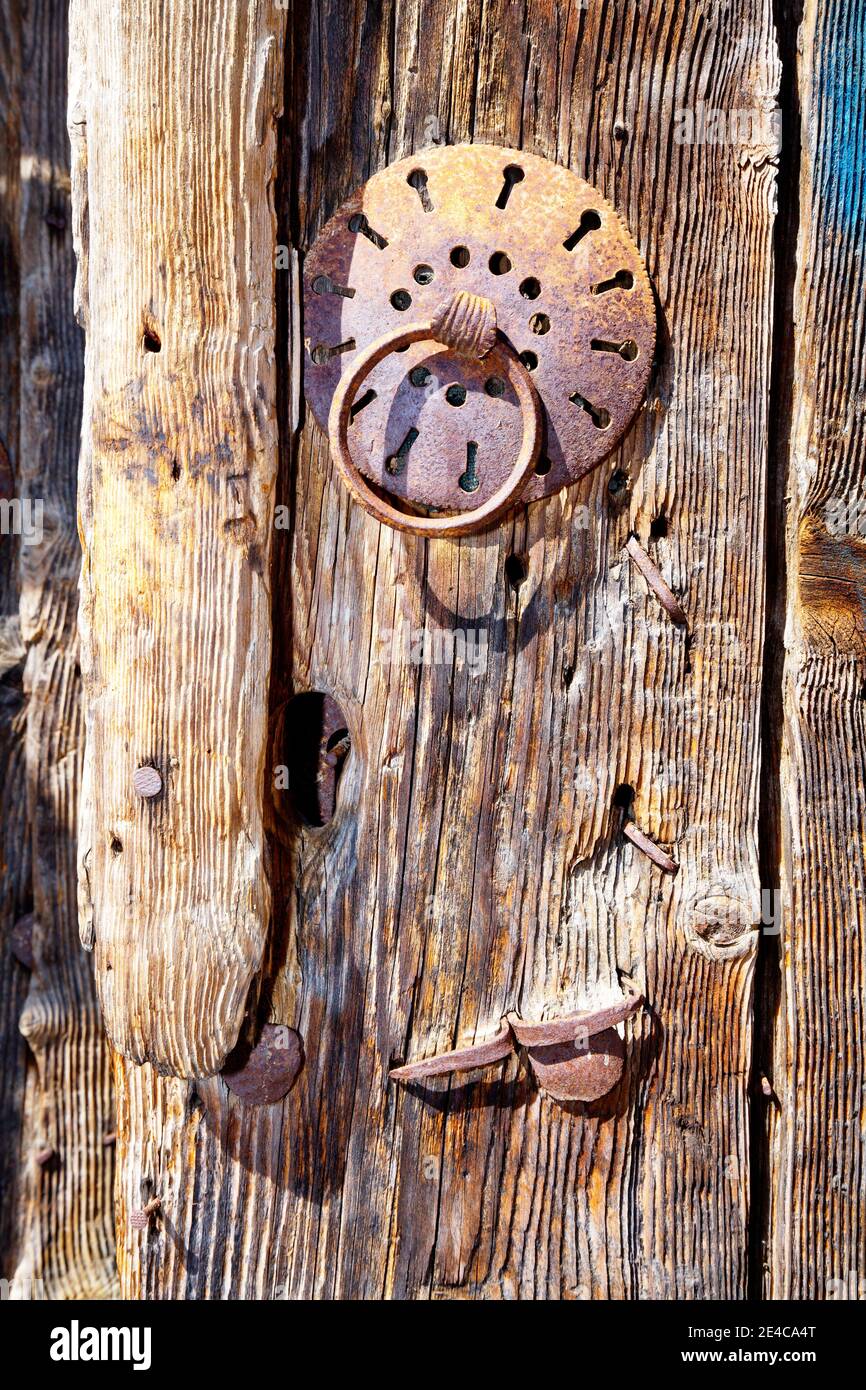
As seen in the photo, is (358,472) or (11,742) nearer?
(358,472)

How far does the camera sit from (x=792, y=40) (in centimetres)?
107

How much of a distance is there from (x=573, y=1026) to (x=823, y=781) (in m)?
0.42

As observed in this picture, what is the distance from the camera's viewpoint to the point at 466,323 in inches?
37.0

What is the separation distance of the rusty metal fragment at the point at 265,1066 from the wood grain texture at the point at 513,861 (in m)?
0.02

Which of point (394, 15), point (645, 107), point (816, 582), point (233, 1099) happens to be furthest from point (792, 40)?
point (233, 1099)

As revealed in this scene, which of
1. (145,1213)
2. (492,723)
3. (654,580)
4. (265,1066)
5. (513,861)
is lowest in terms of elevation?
(145,1213)

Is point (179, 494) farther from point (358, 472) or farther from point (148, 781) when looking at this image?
point (148, 781)

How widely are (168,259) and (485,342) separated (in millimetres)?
375

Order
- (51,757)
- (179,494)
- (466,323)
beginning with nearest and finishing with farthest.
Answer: (466,323) → (179,494) → (51,757)

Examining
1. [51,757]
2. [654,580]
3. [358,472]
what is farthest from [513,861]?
[51,757]

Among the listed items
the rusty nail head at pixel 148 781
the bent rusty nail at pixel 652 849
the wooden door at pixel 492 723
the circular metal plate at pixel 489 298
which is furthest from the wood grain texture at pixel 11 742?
the bent rusty nail at pixel 652 849

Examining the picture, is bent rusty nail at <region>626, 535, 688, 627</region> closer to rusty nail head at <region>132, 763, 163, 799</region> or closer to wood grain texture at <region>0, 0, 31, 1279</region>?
rusty nail head at <region>132, 763, 163, 799</region>

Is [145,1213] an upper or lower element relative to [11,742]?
lower

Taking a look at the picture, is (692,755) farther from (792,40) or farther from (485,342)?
(792,40)
